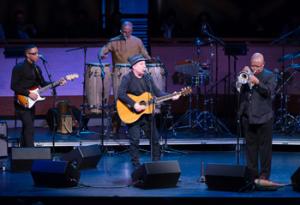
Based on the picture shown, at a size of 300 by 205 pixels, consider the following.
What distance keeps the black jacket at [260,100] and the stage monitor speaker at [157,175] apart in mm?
1417

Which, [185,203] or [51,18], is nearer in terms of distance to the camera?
[185,203]

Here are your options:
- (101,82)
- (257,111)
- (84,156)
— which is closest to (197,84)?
(101,82)

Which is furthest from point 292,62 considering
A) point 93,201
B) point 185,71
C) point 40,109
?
point 93,201

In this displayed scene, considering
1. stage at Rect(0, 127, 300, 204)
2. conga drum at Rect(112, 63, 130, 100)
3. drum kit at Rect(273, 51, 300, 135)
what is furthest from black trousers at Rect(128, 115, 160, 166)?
drum kit at Rect(273, 51, 300, 135)

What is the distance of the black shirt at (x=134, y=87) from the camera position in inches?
532

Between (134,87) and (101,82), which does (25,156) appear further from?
(101,82)

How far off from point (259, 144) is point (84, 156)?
3.26 meters

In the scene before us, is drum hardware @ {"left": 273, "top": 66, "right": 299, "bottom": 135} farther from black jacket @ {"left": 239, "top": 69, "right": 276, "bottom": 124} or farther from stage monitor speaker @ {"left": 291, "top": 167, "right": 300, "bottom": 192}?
stage monitor speaker @ {"left": 291, "top": 167, "right": 300, "bottom": 192}

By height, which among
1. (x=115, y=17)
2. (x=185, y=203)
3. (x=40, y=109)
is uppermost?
(x=115, y=17)

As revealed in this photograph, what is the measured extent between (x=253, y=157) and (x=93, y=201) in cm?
269

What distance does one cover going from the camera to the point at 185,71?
56.4 feet

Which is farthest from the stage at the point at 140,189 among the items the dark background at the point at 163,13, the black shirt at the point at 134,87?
the dark background at the point at 163,13

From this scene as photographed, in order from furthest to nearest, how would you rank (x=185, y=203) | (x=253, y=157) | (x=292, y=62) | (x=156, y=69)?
1. (x=292, y=62)
2. (x=156, y=69)
3. (x=253, y=157)
4. (x=185, y=203)

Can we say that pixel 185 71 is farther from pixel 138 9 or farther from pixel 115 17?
pixel 138 9
